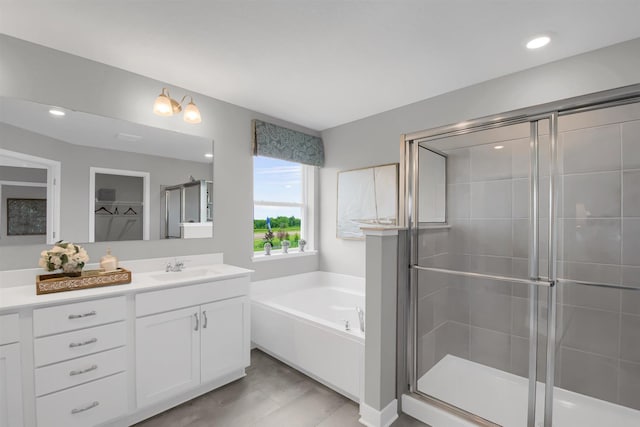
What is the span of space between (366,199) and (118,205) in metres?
2.36

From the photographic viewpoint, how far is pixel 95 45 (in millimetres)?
1916

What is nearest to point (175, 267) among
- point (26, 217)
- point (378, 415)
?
point (26, 217)

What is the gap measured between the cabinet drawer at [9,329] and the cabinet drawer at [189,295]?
1.76 feet

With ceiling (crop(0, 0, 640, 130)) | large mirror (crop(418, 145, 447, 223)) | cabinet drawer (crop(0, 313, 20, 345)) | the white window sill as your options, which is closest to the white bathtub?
the white window sill

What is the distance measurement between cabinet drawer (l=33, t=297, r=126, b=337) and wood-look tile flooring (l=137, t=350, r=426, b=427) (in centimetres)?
78

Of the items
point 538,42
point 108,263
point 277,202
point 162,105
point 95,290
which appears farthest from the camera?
point 277,202

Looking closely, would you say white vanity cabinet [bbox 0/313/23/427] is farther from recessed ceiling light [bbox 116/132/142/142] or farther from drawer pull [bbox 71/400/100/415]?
recessed ceiling light [bbox 116/132/142/142]

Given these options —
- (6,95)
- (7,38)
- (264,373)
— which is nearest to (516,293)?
(264,373)

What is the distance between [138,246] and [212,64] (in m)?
1.54

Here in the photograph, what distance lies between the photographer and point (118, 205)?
2.23m

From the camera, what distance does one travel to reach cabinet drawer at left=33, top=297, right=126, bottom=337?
61.0 inches

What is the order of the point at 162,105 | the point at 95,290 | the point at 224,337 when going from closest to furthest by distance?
1. the point at 95,290
2. the point at 162,105
3. the point at 224,337

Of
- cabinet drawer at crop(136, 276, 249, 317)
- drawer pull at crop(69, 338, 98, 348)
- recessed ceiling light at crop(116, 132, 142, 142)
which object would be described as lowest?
drawer pull at crop(69, 338, 98, 348)

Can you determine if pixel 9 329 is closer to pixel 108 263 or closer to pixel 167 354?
pixel 108 263
